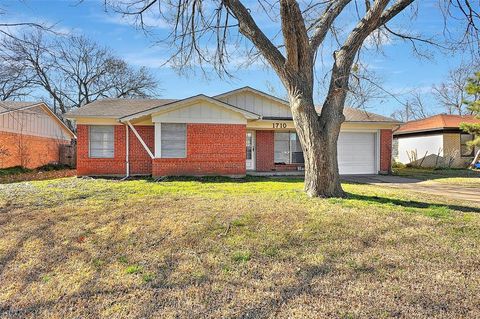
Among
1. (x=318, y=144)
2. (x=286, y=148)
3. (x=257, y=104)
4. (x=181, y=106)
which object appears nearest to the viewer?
(x=318, y=144)

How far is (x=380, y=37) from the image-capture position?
1075 centimetres

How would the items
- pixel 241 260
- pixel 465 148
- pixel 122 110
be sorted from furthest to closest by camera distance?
pixel 465 148 < pixel 122 110 < pixel 241 260

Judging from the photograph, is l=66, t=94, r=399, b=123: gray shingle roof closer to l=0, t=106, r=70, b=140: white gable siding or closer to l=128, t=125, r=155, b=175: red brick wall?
l=128, t=125, r=155, b=175: red brick wall

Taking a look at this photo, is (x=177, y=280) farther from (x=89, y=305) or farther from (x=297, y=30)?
(x=297, y=30)

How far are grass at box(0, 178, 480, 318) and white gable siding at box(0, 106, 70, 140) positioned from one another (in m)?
14.0

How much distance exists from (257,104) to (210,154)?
13.5ft

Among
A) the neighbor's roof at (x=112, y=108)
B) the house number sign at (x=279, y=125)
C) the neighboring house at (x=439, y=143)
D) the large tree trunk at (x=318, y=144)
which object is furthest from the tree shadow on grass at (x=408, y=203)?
the neighboring house at (x=439, y=143)

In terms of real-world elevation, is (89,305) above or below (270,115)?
below

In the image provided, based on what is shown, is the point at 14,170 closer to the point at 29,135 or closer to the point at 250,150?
the point at 29,135

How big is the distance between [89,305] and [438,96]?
142 ft

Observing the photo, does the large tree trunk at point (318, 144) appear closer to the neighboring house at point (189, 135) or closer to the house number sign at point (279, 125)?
the neighboring house at point (189, 135)

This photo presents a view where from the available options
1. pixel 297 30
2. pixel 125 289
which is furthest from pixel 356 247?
pixel 297 30

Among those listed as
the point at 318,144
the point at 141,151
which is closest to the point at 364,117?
the point at 318,144

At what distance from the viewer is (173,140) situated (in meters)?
13.4
